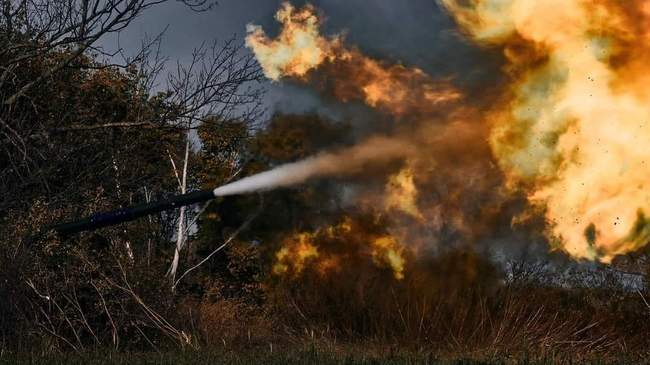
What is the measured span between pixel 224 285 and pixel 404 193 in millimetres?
12527

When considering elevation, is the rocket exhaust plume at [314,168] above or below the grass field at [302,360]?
above

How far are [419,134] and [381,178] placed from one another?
0.92 m

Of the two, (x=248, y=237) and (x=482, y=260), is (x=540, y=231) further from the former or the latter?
(x=248, y=237)

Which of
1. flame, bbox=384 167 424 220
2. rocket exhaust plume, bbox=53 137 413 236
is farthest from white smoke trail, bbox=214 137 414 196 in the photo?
flame, bbox=384 167 424 220

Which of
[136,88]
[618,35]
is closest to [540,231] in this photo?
[618,35]

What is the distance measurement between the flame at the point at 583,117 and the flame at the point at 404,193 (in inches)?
62.1

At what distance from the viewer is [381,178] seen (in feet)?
41.2

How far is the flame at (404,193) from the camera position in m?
12.4

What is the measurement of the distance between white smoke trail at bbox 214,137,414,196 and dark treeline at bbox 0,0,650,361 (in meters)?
0.40

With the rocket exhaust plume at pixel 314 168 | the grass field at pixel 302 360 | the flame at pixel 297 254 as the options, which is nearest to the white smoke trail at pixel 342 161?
the rocket exhaust plume at pixel 314 168

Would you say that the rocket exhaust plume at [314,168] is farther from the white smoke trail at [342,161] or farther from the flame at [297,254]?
the flame at [297,254]

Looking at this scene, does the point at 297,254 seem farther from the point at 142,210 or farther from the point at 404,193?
the point at 142,210

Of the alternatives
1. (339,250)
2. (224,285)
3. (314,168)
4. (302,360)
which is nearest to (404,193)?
(314,168)

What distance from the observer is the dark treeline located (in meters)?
12.4
